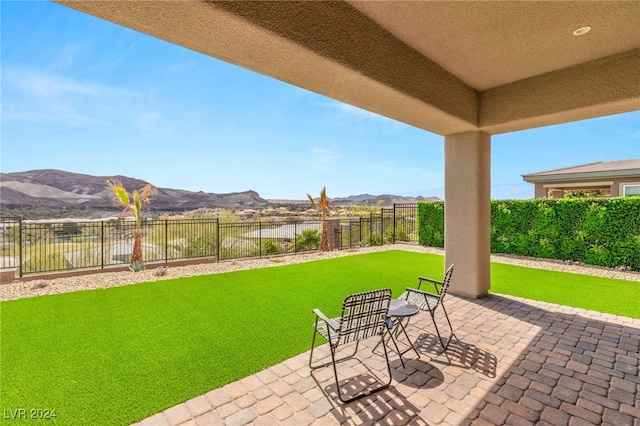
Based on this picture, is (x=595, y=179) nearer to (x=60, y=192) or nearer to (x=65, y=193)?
(x=65, y=193)

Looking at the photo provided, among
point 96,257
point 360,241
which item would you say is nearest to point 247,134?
point 360,241

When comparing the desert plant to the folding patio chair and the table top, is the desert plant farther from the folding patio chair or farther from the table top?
the folding patio chair

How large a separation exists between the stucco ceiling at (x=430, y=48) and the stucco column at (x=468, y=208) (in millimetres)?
755

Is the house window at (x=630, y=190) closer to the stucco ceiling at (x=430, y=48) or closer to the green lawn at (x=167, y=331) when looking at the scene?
the green lawn at (x=167, y=331)

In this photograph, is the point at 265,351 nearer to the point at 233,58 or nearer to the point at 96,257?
the point at 233,58

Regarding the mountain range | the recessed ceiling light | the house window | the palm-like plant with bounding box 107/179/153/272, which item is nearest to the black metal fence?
the palm-like plant with bounding box 107/179/153/272

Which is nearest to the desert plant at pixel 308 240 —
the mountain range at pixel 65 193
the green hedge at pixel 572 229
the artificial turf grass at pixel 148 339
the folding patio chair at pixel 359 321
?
the mountain range at pixel 65 193

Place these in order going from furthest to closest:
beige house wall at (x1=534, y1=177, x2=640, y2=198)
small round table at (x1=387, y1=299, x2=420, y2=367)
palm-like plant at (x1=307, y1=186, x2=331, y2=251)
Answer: beige house wall at (x1=534, y1=177, x2=640, y2=198)
palm-like plant at (x1=307, y1=186, x2=331, y2=251)
small round table at (x1=387, y1=299, x2=420, y2=367)

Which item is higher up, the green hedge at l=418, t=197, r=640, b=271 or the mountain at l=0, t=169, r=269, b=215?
the mountain at l=0, t=169, r=269, b=215

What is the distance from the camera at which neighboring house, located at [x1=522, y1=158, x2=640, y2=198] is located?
11.3 m

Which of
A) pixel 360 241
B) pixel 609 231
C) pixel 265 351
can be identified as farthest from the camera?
pixel 360 241

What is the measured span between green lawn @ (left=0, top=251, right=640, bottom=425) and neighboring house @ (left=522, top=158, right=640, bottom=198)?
8.00 meters

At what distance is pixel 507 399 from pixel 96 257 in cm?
976

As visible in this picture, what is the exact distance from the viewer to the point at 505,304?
5035mm
